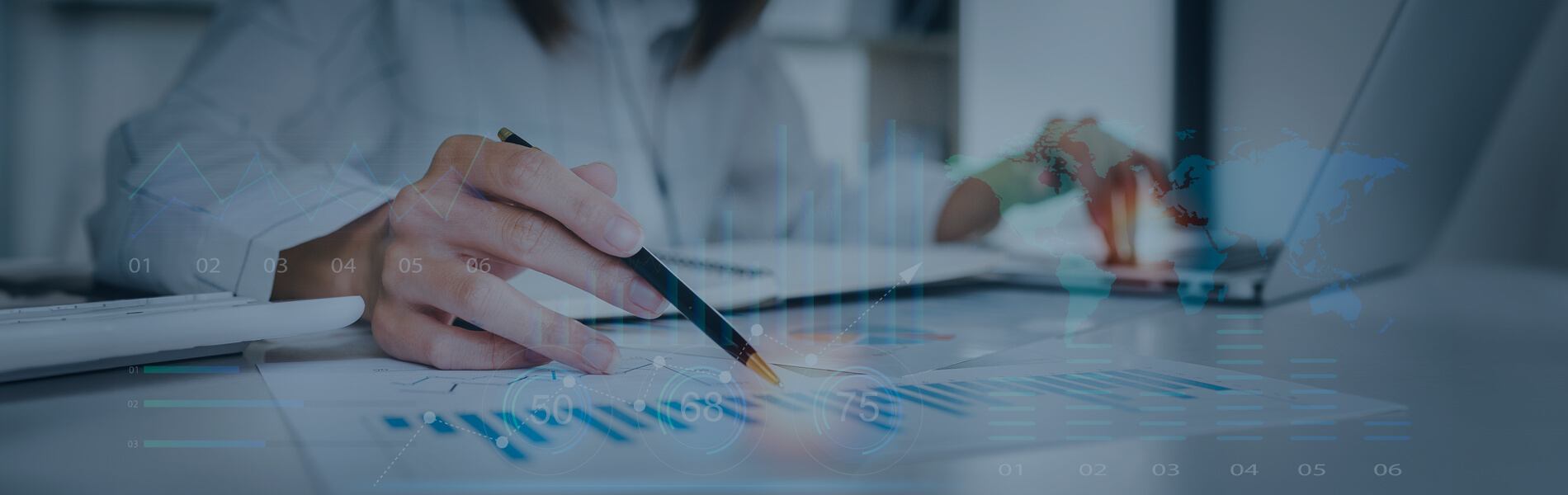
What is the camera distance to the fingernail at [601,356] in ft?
0.64

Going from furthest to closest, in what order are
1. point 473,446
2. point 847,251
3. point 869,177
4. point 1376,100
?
point 869,177
point 847,251
point 1376,100
point 473,446

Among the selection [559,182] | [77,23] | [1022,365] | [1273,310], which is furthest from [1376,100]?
[77,23]

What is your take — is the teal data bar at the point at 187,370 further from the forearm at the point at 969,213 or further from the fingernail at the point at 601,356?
the forearm at the point at 969,213

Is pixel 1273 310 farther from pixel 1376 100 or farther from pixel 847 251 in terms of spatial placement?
pixel 847 251

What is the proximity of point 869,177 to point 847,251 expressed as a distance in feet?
0.51

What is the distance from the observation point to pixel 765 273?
299mm

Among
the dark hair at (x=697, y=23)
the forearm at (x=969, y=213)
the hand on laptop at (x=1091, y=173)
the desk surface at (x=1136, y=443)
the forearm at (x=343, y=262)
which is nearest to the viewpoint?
the desk surface at (x=1136, y=443)

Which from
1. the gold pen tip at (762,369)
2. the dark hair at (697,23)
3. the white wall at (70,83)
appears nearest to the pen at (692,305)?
the gold pen tip at (762,369)

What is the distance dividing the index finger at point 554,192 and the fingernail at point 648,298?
1 cm

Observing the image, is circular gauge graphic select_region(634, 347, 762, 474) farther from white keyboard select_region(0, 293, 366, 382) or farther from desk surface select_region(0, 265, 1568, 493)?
white keyboard select_region(0, 293, 366, 382)

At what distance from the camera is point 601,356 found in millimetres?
195

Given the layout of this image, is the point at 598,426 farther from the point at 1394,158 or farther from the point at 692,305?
the point at 1394,158

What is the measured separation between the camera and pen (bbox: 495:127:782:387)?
19 centimetres

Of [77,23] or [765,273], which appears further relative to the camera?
[77,23]
